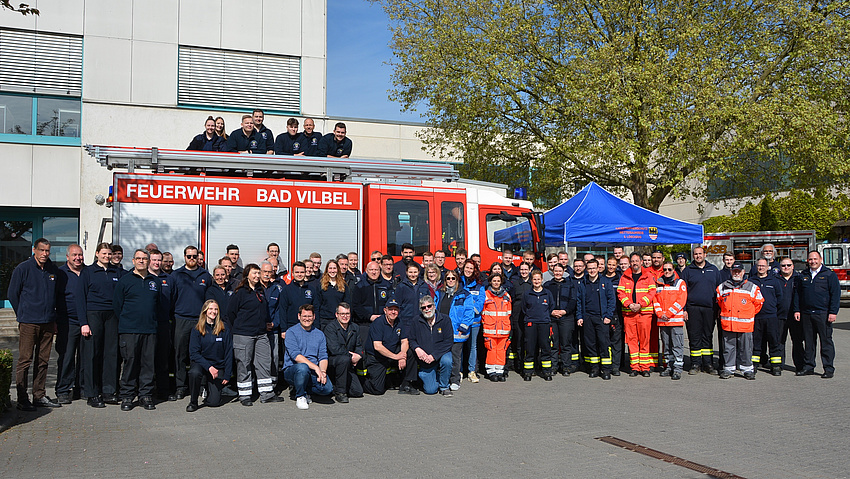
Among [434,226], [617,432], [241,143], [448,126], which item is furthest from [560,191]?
[617,432]

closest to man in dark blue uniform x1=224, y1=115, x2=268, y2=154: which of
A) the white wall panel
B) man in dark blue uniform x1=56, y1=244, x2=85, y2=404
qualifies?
the white wall panel

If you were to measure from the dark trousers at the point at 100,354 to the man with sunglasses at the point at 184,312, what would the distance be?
732 mm

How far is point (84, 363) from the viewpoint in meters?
8.16

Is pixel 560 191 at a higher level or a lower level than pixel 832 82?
lower

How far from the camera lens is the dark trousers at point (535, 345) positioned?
403 inches

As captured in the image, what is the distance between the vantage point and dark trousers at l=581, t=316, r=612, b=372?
34.0 feet

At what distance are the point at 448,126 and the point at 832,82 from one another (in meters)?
10.5

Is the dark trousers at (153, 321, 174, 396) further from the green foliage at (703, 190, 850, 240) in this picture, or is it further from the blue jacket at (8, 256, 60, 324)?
the green foliage at (703, 190, 850, 240)

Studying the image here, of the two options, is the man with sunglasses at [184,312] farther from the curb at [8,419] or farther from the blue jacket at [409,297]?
the blue jacket at [409,297]

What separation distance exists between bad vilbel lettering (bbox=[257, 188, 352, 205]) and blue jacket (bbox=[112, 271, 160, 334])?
2.86m

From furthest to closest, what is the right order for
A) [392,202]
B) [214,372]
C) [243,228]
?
[392,202] → [243,228] → [214,372]

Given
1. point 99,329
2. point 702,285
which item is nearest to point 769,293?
point 702,285

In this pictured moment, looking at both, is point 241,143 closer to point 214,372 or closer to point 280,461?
point 214,372

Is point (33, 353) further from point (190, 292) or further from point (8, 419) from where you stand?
point (190, 292)
